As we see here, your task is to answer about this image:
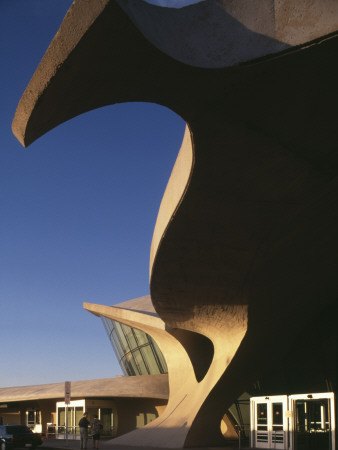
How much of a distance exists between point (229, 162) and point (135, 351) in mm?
22044

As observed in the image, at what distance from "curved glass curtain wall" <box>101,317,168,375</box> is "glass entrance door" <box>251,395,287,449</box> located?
11054mm

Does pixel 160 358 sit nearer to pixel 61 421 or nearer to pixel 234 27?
pixel 61 421

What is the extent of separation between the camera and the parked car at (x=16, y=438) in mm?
22172

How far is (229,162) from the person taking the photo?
11703mm

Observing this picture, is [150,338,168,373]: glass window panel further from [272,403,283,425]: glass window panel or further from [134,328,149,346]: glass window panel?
[272,403,283,425]: glass window panel

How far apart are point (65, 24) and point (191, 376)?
53.0 ft

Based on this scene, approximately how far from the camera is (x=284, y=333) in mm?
19234

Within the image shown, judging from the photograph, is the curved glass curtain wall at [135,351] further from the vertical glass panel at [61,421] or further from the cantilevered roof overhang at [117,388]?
the vertical glass panel at [61,421]

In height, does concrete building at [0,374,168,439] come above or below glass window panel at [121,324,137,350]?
below

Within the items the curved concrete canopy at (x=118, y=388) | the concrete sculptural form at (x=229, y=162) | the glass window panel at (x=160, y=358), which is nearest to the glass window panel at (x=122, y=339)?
the curved concrete canopy at (x=118, y=388)

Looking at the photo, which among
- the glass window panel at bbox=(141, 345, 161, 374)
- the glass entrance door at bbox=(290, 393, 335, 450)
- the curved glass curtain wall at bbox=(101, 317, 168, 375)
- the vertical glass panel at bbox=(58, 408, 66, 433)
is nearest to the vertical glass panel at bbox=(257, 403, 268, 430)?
the glass entrance door at bbox=(290, 393, 335, 450)

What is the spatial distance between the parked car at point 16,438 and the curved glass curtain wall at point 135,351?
8834mm

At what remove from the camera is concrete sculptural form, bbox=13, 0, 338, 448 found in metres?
8.59

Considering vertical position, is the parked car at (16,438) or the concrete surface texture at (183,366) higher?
the concrete surface texture at (183,366)
